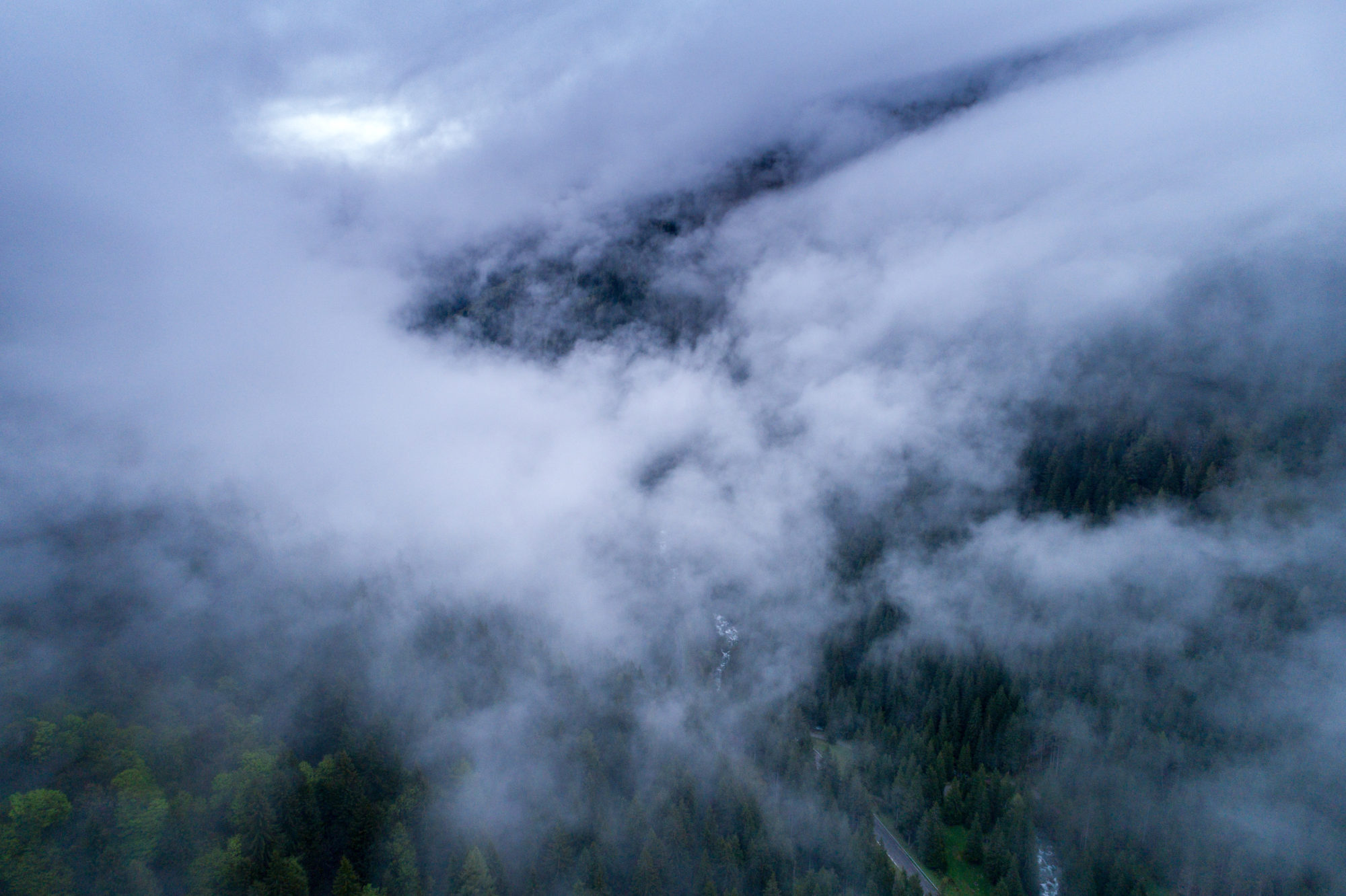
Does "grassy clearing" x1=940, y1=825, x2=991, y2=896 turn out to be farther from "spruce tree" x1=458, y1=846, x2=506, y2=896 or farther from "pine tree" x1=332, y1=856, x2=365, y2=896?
"pine tree" x1=332, y1=856, x2=365, y2=896

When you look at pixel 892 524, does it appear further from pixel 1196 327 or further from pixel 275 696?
pixel 275 696

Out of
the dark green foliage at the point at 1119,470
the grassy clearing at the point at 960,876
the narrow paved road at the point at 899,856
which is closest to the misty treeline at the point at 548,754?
the grassy clearing at the point at 960,876

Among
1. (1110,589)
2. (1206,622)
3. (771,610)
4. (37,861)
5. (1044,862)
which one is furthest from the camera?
(771,610)

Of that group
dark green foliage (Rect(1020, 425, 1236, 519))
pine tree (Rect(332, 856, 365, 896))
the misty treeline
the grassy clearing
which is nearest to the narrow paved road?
the misty treeline

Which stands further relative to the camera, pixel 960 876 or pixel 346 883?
pixel 960 876

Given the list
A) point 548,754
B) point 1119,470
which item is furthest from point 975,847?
point 1119,470

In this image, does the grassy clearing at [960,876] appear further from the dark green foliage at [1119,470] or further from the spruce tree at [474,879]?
the dark green foliage at [1119,470]

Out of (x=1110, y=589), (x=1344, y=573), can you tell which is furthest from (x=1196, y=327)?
(x=1110, y=589)

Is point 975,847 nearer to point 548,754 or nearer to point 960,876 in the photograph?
point 960,876
